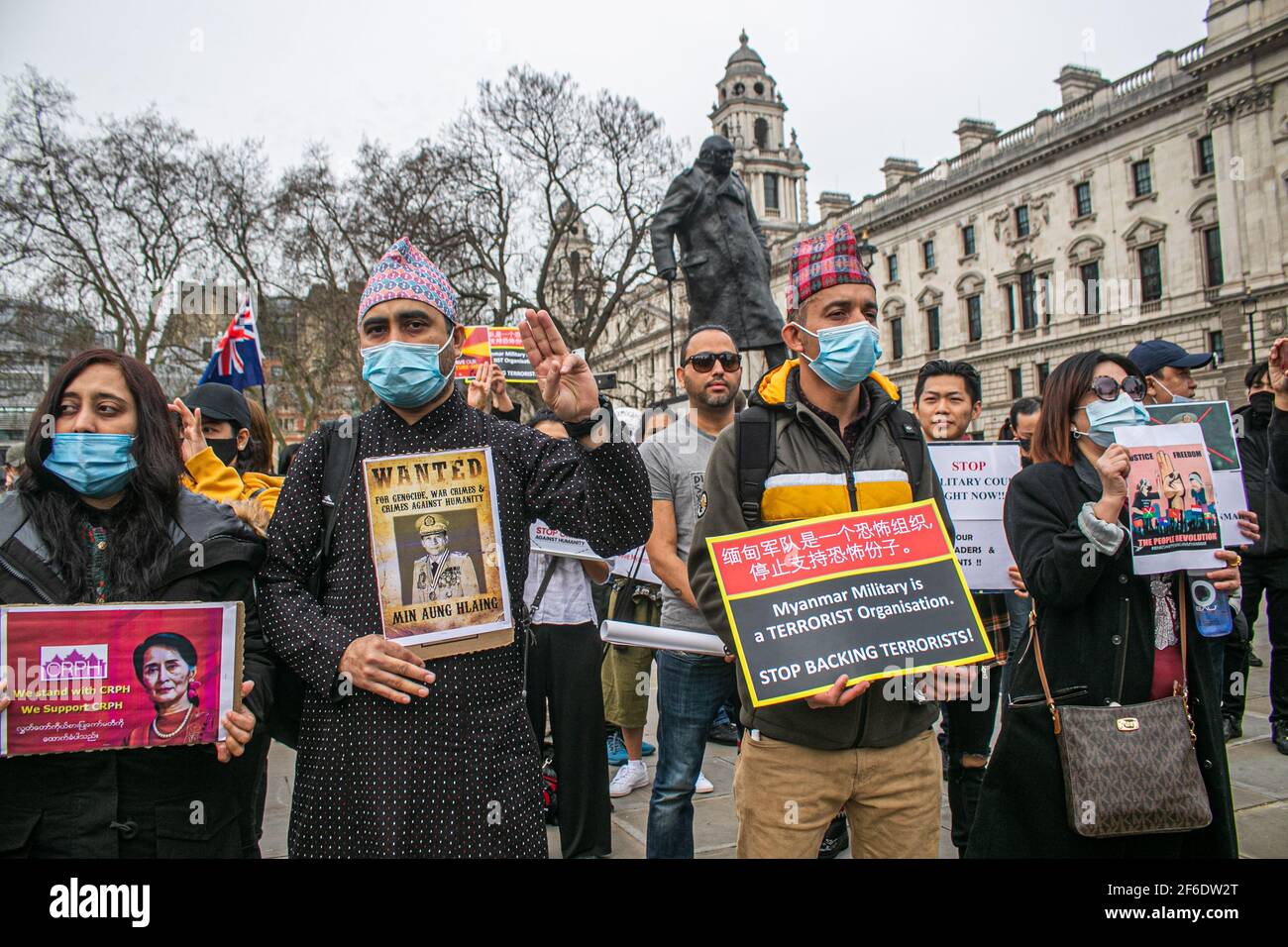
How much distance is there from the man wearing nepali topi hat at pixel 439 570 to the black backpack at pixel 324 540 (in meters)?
0.24

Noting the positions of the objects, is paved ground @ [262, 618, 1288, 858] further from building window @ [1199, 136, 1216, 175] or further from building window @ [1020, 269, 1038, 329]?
building window @ [1020, 269, 1038, 329]

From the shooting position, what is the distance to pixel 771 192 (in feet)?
248

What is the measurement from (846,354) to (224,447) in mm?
2720

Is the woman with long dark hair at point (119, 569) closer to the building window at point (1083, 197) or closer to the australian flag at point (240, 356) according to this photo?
the australian flag at point (240, 356)

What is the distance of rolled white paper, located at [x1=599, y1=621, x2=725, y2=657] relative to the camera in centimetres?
312

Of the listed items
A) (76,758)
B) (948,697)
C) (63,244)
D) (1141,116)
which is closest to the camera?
(76,758)

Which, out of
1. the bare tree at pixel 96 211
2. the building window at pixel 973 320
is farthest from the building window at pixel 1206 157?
the bare tree at pixel 96 211

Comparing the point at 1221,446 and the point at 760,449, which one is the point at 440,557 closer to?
the point at 760,449

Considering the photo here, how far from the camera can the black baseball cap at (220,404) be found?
3.70 meters

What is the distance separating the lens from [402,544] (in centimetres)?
216

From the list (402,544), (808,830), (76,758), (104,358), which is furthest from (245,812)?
(808,830)

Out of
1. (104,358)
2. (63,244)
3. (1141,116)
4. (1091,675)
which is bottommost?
(1091,675)

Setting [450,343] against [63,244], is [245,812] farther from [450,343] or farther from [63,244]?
[63,244]

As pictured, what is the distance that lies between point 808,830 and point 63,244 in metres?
29.9
